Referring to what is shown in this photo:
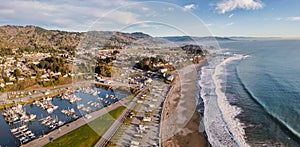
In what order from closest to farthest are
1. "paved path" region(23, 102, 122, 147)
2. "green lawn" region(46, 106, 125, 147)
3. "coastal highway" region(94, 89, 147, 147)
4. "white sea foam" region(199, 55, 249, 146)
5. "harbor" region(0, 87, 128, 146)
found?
"coastal highway" region(94, 89, 147, 147) < "green lawn" region(46, 106, 125, 147) < "paved path" region(23, 102, 122, 147) < "white sea foam" region(199, 55, 249, 146) < "harbor" region(0, 87, 128, 146)

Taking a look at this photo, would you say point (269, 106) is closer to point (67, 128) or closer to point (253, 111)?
point (253, 111)

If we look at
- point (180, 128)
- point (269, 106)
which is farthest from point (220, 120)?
point (269, 106)

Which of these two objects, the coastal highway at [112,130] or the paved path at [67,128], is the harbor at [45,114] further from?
the coastal highway at [112,130]

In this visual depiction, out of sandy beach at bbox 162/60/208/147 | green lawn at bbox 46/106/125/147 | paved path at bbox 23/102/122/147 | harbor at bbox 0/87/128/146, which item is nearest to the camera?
green lawn at bbox 46/106/125/147

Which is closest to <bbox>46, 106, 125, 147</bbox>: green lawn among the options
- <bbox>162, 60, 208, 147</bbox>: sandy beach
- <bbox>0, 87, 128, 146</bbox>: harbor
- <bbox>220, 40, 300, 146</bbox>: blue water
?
<bbox>0, 87, 128, 146</bbox>: harbor

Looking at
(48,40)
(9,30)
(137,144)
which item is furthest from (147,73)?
(9,30)

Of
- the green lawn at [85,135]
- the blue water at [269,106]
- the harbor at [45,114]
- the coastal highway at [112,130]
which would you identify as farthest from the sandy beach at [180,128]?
the harbor at [45,114]

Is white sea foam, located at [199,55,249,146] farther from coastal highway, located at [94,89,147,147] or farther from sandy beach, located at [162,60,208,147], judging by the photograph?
coastal highway, located at [94,89,147,147]

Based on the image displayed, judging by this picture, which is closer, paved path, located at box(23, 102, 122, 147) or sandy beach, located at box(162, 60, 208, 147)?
sandy beach, located at box(162, 60, 208, 147)
